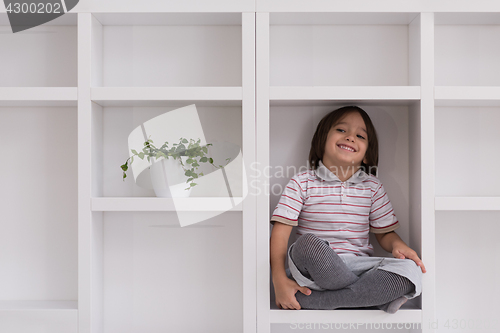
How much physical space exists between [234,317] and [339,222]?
448mm

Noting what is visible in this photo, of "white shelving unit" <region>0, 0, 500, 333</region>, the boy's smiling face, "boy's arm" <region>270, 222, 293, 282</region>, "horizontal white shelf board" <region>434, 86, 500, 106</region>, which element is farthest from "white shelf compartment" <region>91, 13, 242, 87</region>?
"horizontal white shelf board" <region>434, 86, 500, 106</region>

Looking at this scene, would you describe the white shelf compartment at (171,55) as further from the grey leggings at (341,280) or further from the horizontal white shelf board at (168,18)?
the grey leggings at (341,280)

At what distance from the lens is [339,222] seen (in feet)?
3.54

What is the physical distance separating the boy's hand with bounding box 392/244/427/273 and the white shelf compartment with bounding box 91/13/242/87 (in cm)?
68

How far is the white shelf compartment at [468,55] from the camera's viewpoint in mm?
1169

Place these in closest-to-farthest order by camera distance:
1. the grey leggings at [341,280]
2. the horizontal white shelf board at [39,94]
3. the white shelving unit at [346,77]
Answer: the grey leggings at [341,280] → the horizontal white shelf board at [39,94] → the white shelving unit at [346,77]

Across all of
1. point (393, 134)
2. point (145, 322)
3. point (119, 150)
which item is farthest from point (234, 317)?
point (393, 134)

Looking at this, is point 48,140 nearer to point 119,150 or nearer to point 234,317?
point 119,150

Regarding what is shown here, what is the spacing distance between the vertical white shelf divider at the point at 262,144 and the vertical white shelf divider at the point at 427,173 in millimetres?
427

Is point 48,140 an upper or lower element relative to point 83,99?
lower

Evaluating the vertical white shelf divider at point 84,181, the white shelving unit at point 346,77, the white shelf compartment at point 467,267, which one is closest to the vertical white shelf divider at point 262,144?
the white shelving unit at point 346,77

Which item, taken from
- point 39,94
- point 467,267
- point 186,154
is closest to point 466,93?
point 467,267

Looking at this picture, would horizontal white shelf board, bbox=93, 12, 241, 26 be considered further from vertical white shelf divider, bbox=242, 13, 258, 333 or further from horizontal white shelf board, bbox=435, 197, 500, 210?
horizontal white shelf board, bbox=435, 197, 500, 210

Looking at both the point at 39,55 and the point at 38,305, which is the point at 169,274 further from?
the point at 39,55
